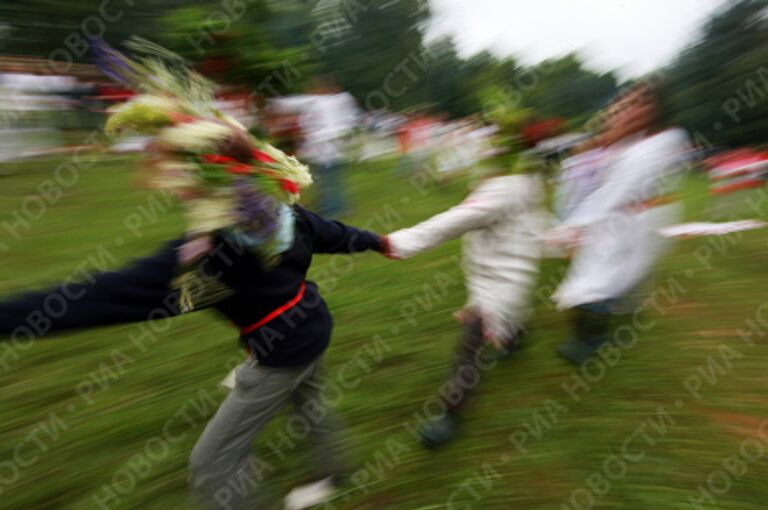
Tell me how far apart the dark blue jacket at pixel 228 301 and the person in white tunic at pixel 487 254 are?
24.7 inches

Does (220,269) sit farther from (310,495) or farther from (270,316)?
(310,495)

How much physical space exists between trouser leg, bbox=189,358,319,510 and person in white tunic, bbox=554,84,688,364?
1919 millimetres

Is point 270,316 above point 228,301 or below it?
below

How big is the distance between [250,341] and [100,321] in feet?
1.68

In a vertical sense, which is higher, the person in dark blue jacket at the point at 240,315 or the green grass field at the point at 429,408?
the person in dark blue jacket at the point at 240,315

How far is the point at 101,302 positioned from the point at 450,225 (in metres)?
1.58

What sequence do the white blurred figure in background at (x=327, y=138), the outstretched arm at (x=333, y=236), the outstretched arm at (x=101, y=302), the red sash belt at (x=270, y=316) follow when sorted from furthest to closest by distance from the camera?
the white blurred figure in background at (x=327, y=138), the outstretched arm at (x=333, y=236), the red sash belt at (x=270, y=316), the outstretched arm at (x=101, y=302)

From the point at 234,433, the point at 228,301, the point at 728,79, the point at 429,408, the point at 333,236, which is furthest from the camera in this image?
the point at 728,79

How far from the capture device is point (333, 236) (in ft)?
7.75

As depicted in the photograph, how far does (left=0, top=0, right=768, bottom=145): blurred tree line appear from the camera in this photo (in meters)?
3.10

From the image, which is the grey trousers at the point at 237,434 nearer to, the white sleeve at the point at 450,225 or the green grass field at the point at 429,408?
the green grass field at the point at 429,408

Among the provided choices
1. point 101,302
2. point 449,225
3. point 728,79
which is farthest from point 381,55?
point 101,302

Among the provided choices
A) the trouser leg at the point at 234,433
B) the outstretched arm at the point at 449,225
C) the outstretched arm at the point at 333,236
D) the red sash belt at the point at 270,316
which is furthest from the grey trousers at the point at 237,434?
the outstretched arm at the point at 449,225

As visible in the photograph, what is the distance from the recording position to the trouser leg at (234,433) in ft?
6.74
